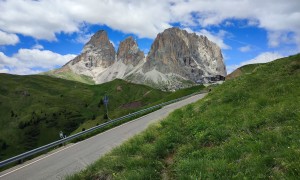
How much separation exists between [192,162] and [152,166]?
2094 mm

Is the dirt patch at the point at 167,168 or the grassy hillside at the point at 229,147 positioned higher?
the grassy hillside at the point at 229,147

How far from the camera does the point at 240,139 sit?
37.4ft

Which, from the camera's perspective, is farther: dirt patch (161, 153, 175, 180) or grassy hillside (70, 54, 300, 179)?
dirt patch (161, 153, 175, 180)

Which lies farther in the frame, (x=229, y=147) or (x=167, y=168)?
(x=167, y=168)

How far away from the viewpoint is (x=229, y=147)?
436 inches

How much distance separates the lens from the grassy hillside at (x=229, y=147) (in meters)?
8.99

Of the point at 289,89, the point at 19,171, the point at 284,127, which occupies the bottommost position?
the point at 19,171

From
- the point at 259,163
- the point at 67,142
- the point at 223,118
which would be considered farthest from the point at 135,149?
the point at 67,142

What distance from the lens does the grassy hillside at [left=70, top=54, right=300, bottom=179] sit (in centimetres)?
899

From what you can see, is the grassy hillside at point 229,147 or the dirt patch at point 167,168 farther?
the dirt patch at point 167,168

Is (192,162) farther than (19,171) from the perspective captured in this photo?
No

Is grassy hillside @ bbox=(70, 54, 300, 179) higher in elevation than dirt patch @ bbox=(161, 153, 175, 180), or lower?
higher

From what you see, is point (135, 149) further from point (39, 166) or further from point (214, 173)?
point (39, 166)

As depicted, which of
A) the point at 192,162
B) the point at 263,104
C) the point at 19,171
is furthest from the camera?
the point at 19,171
